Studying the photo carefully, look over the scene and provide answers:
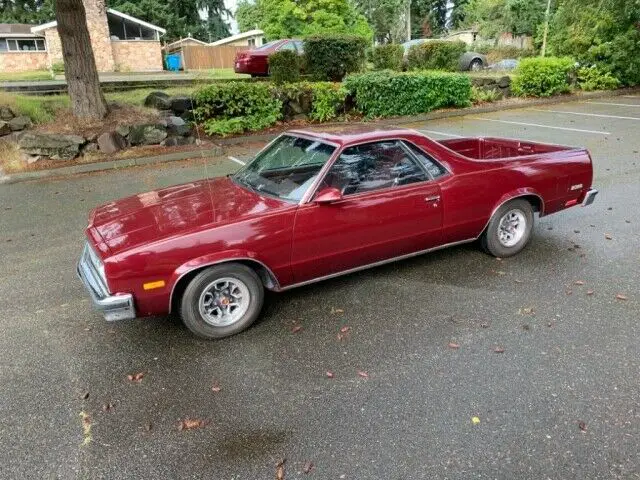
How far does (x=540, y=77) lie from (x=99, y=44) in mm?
28141

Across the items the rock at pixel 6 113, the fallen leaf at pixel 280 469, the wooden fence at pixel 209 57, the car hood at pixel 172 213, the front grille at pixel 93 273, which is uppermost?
the wooden fence at pixel 209 57

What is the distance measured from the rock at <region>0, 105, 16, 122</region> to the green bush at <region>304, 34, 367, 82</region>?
8949mm

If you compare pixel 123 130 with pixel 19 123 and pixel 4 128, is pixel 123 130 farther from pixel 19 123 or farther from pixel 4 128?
pixel 4 128

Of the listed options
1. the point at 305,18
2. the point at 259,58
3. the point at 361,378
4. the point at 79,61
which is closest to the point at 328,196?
the point at 361,378

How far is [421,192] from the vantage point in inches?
169

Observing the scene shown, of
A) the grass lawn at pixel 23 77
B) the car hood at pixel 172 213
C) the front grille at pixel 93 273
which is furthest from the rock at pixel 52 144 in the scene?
the grass lawn at pixel 23 77

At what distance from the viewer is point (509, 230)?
498 centimetres

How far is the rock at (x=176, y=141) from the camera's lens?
10930mm

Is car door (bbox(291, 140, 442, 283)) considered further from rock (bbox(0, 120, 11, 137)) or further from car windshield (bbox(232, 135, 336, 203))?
rock (bbox(0, 120, 11, 137))

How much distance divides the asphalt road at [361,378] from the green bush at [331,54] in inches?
493

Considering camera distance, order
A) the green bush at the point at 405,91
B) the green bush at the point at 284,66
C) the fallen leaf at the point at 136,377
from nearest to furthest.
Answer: the fallen leaf at the point at 136,377 < the green bush at the point at 405,91 < the green bush at the point at 284,66

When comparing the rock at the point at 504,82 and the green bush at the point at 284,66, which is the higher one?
the green bush at the point at 284,66

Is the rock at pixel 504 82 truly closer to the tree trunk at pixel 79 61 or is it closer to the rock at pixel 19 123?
the tree trunk at pixel 79 61

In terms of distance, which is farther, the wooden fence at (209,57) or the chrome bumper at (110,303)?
the wooden fence at (209,57)
